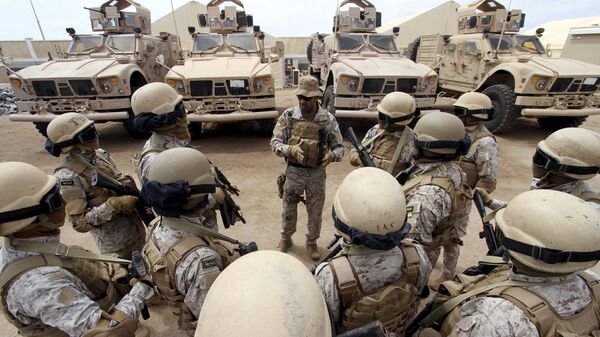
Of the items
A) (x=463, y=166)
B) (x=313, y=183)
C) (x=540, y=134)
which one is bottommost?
(x=540, y=134)

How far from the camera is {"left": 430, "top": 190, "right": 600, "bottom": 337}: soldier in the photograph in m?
1.08

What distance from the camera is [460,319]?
1307 millimetres

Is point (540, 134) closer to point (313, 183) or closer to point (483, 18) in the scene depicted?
point (483, 18)

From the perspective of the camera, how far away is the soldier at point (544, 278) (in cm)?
108

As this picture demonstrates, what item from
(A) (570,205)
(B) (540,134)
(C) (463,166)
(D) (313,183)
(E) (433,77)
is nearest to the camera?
(A) (570,205)

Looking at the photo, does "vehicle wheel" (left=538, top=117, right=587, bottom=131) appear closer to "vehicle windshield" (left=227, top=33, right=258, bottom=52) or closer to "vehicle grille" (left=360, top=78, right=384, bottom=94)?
"vehicle grille" (left=360, top=78, right=384, bottom=94)

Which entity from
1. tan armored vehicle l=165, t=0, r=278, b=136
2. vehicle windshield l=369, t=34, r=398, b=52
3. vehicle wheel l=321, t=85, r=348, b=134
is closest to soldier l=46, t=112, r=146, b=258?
tan armored vehicle l=165, t=0, r=278, b=136

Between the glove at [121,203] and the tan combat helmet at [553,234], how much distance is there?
227 cm

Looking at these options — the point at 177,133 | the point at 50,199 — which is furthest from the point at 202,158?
the point at 177,133

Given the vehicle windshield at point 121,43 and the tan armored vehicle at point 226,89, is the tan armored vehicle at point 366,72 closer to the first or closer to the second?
the tan armored vehicle at point 226,89

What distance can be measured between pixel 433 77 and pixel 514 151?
7.48 feet

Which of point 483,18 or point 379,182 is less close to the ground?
point 483,18

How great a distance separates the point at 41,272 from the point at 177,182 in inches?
24.8

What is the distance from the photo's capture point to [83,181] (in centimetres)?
225
